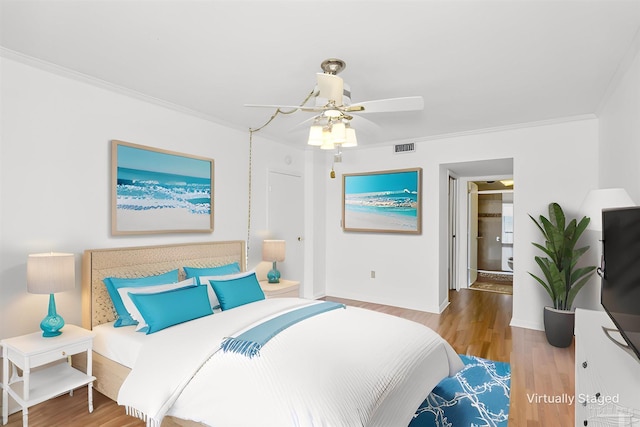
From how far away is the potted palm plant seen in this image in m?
3.59

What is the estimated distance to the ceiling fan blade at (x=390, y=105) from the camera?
227cm

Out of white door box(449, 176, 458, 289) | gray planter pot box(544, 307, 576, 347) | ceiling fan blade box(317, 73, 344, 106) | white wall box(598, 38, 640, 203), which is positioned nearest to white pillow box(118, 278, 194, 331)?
ceiling fan blade box(317, 73, 344, 106)

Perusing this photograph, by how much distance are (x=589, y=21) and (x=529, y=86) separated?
1015 millimetres

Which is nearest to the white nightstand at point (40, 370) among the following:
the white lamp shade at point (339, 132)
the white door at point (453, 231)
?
the white lamp shade at point (339, 132)

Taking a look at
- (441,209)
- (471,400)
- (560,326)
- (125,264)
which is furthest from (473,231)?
(125,264)

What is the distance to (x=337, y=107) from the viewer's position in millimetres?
2342

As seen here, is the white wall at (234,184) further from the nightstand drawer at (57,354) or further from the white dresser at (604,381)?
the white dresser at (604,381)

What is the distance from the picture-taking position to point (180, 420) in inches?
82.3

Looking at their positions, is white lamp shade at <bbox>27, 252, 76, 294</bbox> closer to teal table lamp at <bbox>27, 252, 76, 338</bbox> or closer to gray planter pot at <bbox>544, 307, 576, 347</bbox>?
teal table lamp at <bbox>27, 252, 76, 338</bbox>

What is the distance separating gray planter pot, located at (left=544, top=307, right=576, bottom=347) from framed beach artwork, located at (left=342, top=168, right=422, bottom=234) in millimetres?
1912

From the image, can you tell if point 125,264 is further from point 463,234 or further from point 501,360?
point 463,234

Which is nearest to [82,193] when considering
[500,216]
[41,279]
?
[41,279]

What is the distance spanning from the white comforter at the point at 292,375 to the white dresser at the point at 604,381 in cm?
88

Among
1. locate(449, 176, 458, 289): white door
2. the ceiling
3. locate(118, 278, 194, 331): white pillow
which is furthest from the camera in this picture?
locate(449, 176, 458, 289): white door
